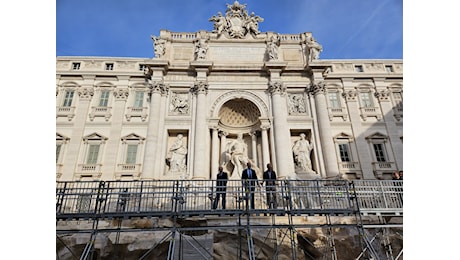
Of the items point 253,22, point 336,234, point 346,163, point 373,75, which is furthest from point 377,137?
point 253,22

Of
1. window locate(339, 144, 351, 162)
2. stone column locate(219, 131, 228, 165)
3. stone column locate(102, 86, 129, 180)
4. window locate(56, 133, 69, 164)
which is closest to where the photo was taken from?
stone column locate(102, 86, 129, 180)

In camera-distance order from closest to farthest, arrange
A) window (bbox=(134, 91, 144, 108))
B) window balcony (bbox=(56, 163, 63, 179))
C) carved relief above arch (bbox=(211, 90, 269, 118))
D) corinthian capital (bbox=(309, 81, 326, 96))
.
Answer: window balcony (bbox=(56, 163, 63, 179)) < carved relief above arch (bbox=(211, 90, 269, 118)) < corinthian capital (bbox=(309, 81, 326, 96)) < window (bbox=(134, 91, 144, 108))

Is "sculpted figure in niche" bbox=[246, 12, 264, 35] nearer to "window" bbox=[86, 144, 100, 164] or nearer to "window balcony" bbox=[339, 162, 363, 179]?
"window balcony" bbox=[339, 162, 363, 179]

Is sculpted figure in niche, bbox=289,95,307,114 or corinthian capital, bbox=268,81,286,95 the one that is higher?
corinthian capital, bbox=268,81,286,95

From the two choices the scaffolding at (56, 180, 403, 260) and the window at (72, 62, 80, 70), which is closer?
the scaffolding at (56, 180, 403, 260)

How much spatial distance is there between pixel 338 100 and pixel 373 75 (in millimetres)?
4302

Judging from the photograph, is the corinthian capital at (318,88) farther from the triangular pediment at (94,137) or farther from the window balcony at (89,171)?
the window balcony at (89,171)

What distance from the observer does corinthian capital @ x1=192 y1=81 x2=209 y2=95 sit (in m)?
19.2

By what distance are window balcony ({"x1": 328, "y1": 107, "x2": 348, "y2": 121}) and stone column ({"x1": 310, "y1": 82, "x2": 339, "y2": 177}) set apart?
2.94ft

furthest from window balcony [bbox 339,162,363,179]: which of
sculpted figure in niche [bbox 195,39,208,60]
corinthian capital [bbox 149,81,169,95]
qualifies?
corinthian capital [bbox 149,81,169,95]

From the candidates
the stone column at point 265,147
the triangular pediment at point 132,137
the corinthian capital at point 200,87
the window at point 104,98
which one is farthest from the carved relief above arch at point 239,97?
the window at point 104,98

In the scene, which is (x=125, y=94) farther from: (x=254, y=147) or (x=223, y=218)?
(x=223, y=218)

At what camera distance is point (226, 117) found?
20266mm

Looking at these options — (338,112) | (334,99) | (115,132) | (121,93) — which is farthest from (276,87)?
(115,132)
